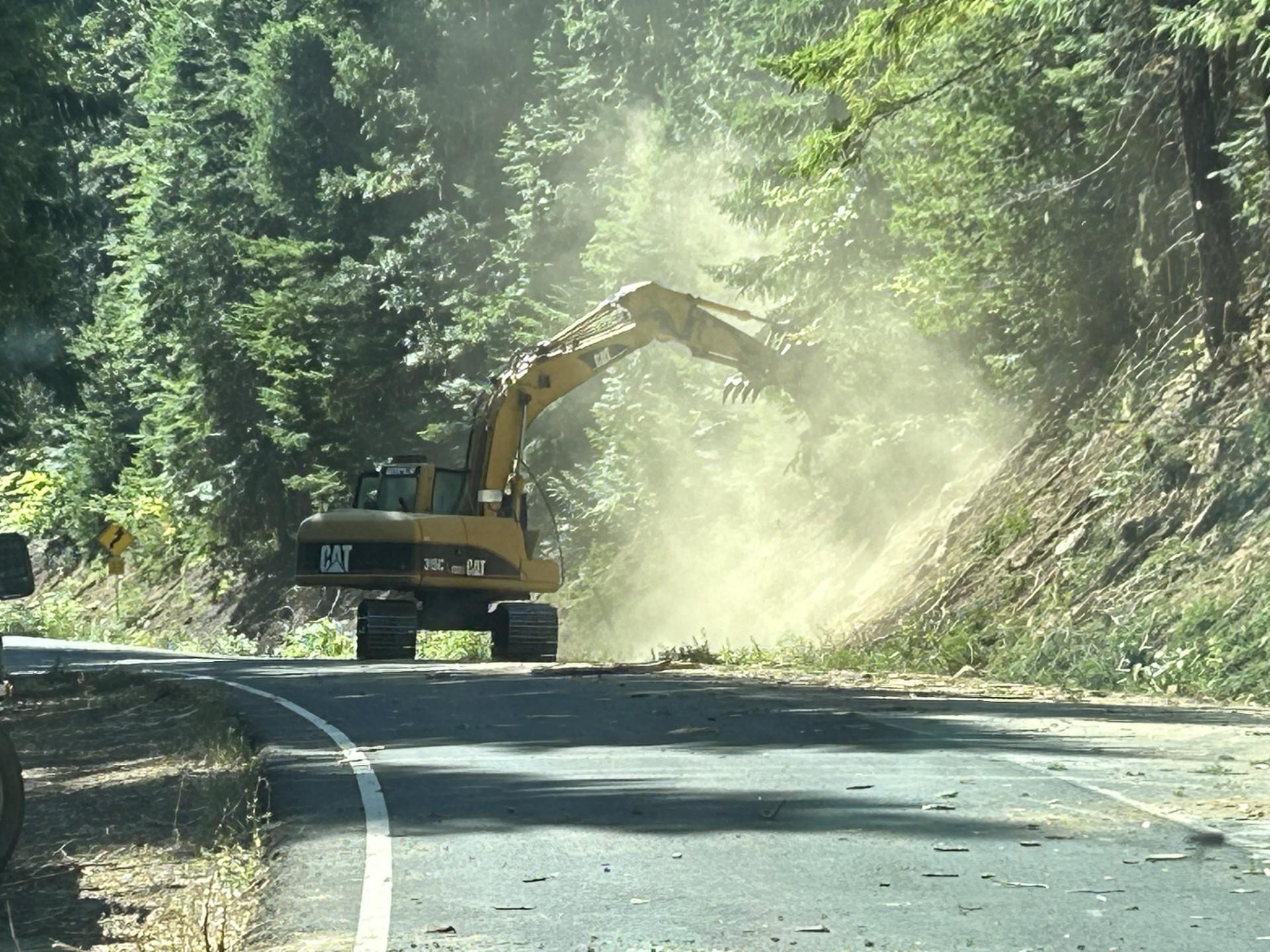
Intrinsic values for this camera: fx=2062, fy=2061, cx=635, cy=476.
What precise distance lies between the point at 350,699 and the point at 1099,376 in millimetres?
11994

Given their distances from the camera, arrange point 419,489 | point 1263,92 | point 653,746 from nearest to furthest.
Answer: point 653,746, point 1263,92, point 419,489

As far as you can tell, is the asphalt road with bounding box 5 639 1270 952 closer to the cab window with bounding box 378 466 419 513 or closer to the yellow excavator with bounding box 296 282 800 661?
the yellow excavator with bounding box 296 282 800 661

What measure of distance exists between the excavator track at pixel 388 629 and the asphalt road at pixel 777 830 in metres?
11.9

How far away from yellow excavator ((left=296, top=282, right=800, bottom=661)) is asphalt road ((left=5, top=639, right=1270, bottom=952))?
1103cm

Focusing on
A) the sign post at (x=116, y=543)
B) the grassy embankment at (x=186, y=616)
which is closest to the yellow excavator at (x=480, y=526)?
the grassy embankment at (x=186, y=616)

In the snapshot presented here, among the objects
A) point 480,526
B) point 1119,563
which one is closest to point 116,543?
point 480,526

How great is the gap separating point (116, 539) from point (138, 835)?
52586mm

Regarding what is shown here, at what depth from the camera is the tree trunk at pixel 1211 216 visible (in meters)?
23.9

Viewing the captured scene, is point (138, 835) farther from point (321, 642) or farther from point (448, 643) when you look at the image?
point (321, 642)

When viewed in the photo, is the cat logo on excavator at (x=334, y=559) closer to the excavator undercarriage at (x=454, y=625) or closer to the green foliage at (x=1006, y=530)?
the excavator undercarriage at (x=454, y=625)

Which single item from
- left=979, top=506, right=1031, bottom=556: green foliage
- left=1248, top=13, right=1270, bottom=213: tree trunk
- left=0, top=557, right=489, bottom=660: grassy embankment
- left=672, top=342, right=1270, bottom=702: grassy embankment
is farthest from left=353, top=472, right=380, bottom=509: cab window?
left=1248, top=13, right=1270, bottom=213: tree trunk

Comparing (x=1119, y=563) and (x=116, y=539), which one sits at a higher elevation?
(x=116, y=539)

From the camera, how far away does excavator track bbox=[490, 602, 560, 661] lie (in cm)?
2962

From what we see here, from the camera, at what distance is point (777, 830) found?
1023 cm
